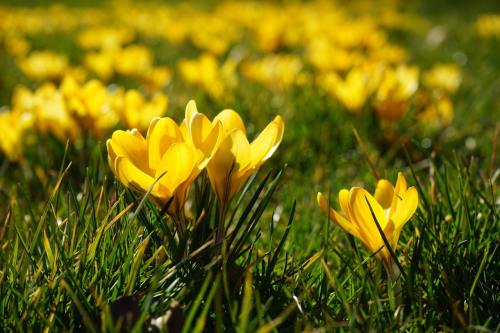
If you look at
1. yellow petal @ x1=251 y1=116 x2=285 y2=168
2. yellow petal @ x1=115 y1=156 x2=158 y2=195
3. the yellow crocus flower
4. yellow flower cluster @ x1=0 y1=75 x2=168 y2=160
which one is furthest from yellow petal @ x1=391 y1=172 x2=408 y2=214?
yellow flower cluster @ x1=0 y1=75 x2=168 y2=160

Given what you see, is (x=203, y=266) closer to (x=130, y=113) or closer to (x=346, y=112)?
(x=130, y=113)

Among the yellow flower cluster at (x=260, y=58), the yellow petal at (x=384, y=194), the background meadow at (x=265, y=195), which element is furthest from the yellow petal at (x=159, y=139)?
the yellow flower cluster at (x=260, y=58)

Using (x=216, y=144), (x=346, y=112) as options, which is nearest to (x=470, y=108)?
(x=346, y=112)

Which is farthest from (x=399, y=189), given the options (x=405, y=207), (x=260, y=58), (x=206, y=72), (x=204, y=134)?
(x=260, y=58)

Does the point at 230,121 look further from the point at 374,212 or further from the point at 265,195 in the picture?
the point at 374,212

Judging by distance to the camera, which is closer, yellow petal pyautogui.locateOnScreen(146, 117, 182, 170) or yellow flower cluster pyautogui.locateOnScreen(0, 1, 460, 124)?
yellow petal pyautogui.locateOnScreen(146, 117, 182, 170)

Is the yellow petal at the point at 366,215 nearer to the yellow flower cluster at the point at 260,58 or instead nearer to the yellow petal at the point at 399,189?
the yellow petal at the point at 399,189

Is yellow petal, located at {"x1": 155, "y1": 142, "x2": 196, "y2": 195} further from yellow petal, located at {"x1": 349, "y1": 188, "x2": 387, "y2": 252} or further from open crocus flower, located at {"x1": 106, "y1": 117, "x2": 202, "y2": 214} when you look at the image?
yellow petal, located at {"x1": 349, "y1": 188, "x2": 387, "y2": 252}
